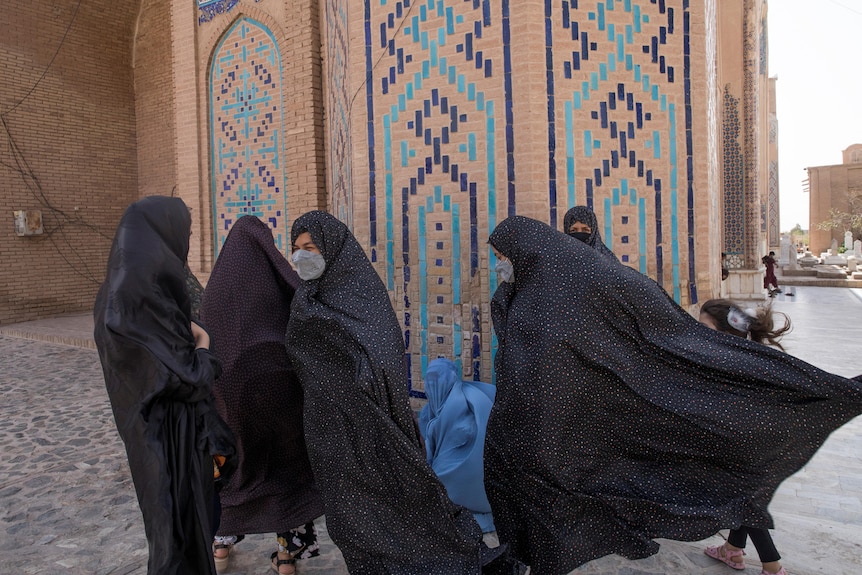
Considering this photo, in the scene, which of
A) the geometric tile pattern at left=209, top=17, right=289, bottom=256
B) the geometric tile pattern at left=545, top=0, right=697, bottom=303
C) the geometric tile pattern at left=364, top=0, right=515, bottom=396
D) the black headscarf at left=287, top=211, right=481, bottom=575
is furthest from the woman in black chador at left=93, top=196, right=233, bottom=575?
the geometric tile pattern at left=209, top=17, right=289, bottom=256

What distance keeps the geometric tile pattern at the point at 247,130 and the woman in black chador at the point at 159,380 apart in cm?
381

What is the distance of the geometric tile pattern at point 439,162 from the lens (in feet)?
10.7

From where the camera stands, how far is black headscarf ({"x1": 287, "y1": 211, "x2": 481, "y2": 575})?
73.3 inches

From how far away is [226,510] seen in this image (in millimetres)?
2166

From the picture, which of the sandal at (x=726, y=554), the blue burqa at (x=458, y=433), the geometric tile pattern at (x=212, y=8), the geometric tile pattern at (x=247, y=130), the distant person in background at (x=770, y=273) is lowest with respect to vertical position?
the sandal at (x=726, y=554)

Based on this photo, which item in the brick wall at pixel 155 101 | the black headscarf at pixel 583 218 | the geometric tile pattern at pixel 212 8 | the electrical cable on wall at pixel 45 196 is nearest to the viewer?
the black headscarf at pixel 583 218

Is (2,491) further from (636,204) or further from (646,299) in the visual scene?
(636,204)

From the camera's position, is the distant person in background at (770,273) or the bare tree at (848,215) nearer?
the distant person in background at (770,273)

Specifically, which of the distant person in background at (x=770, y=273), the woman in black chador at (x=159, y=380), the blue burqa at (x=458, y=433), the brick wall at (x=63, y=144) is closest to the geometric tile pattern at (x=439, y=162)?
the blue burqa at (x=458, y=433)

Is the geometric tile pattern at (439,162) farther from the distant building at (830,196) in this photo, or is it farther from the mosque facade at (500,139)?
the distant building at (830,196)

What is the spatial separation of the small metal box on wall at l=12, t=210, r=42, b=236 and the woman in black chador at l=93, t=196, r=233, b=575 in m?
7.90

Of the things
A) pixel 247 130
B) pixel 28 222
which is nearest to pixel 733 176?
pixel 247 130

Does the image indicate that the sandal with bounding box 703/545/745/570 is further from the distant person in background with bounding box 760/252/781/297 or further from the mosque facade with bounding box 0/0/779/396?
the distant person in background with bounding box 760/252/781/297

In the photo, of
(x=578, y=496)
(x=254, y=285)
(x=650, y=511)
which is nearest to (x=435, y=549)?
(x=578, y=496)
